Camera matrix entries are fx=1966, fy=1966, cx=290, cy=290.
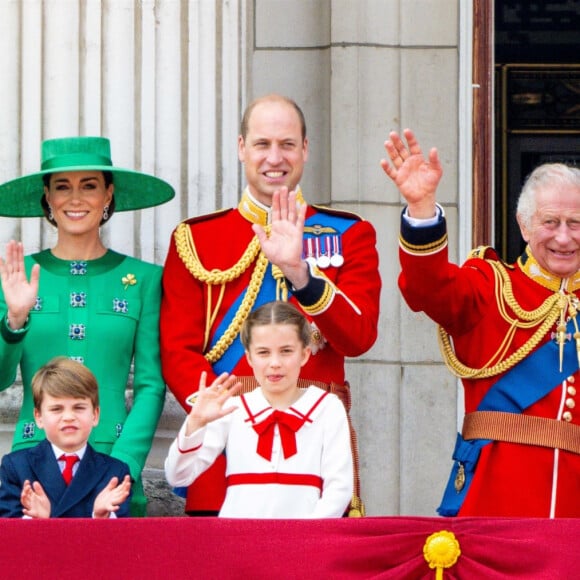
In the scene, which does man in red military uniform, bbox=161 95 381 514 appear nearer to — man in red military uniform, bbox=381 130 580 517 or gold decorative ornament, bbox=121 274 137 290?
gold decorative ornament, bbox=121 274 137 290

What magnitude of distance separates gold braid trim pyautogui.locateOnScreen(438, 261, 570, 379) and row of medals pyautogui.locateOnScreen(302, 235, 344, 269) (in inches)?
16.9

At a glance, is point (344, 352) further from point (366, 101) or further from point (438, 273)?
point (366, 101)

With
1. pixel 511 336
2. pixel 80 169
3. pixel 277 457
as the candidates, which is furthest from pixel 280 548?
pixel 80 169

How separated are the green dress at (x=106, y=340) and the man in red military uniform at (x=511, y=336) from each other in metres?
0.78

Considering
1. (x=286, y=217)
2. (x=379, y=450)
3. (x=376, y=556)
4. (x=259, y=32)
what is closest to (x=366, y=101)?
(x=259, y=32)

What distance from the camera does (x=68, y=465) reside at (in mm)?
5223

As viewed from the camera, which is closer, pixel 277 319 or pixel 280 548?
pixel 280 548

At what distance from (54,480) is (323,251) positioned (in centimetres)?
103

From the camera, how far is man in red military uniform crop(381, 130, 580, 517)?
17.2ft

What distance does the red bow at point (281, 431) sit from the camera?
5.15 meters

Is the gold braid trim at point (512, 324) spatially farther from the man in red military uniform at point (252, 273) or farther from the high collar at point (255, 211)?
the high collar at point (255, 211)

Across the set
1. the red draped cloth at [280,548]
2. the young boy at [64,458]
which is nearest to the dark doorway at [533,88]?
the young boy at [64,458]

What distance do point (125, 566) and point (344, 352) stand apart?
1071mm

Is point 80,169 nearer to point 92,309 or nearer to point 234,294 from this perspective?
point 92,309
